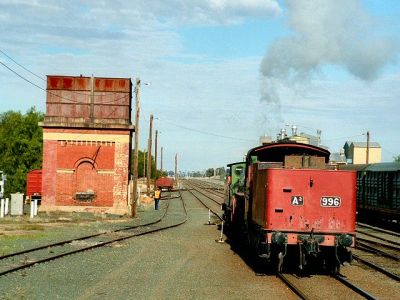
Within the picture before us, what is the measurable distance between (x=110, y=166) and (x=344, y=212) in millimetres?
27311

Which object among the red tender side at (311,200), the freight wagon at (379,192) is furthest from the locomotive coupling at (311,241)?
the freight wagon at (379,192)

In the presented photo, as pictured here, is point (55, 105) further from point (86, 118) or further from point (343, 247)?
point (343, 247)

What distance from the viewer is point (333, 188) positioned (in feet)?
46.0

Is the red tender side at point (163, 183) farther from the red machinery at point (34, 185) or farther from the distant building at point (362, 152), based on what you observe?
the distant building at point (362, 152)

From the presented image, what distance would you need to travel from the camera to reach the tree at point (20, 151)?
68.6 metres

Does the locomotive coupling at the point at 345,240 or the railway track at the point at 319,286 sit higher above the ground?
the locomotive coupling at the point at 345,240

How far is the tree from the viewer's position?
225ft

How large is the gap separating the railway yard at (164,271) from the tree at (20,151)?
45.9 m

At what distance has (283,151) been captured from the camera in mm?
16047

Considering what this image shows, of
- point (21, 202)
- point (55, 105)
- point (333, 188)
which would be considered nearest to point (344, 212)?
point (333, 188)

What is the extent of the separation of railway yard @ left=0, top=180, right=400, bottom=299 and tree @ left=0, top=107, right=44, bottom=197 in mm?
45876

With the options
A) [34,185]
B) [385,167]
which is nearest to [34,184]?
[34,185]

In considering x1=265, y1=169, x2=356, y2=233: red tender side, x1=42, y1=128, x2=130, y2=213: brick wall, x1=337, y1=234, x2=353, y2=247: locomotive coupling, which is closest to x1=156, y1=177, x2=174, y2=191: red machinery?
x1=42, y1=128, x2=130, y2=213: brick wall

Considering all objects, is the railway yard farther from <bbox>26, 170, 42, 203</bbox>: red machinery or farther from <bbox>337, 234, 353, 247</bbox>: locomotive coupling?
<bbox>26, 170, 42, 203</bbox>: red machinery
